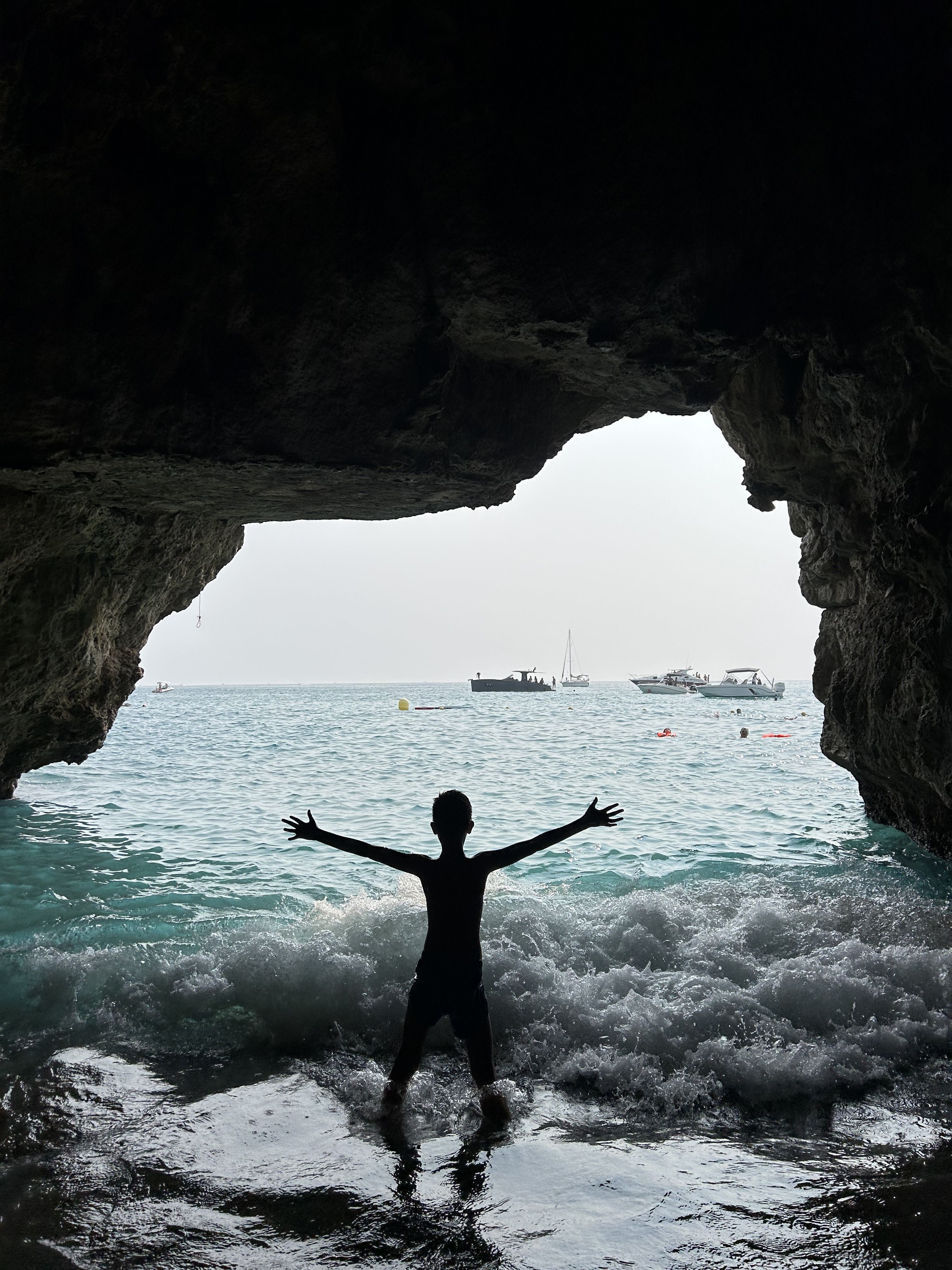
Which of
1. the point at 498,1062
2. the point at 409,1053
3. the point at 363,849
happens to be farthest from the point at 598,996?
the point at 363,849

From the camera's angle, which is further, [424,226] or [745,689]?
[745,689]

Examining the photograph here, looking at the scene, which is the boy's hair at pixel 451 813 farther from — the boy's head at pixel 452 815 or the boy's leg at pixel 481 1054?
the boy's leg at pixel 481 1054

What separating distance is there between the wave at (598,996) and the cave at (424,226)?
3278 mm

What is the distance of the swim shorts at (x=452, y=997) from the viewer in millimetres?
3766

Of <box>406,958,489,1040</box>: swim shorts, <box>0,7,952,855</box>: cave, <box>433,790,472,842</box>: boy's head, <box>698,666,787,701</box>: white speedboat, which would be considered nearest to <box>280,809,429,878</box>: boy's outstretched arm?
<box>433,790,472,842</box>: boy's head

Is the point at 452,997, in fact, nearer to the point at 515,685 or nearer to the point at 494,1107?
the point at 494,1107

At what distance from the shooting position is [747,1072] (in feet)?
13.9

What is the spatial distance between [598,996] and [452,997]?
1.72m

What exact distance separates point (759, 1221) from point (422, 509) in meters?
5.12

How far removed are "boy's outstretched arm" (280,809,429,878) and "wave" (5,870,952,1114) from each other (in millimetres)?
1384

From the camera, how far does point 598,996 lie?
5.10m

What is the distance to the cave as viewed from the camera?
432 cm

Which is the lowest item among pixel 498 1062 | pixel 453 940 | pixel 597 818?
pixel 498 1062

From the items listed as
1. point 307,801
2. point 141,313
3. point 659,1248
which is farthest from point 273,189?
point 307,801
